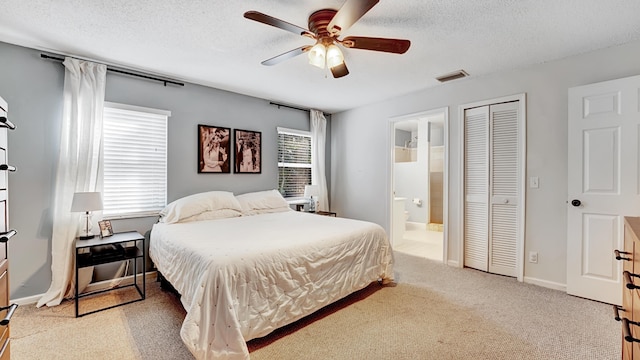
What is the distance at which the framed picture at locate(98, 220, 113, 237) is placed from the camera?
2828 millimetres

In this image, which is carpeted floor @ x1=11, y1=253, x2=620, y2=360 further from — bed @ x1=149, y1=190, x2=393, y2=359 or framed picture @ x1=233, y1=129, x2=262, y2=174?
Answer: framed picture @ x1=233, y1=129, x2=262, y2=174

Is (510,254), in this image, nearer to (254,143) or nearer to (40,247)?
(254,143)

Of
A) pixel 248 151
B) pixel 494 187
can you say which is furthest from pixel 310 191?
pixel 494 187

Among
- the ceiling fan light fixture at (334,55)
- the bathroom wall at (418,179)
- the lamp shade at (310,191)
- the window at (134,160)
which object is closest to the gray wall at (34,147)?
the window at (134,160)

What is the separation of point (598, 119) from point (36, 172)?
5.26 metres

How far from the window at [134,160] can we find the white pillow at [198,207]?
32 centimetres

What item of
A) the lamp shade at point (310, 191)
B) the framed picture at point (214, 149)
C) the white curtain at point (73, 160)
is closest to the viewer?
the white curtain at point (73, 160)

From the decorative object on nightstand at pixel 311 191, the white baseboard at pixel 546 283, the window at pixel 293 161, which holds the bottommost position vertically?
the white baseboard at pixel 546 283

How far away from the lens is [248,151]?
4176 millimetres

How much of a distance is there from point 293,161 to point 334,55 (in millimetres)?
2763

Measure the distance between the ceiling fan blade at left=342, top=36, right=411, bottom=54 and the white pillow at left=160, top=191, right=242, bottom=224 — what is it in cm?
230

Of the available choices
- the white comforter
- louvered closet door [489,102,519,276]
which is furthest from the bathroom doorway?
the white comforter

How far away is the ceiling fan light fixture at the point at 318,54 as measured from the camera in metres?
2.19

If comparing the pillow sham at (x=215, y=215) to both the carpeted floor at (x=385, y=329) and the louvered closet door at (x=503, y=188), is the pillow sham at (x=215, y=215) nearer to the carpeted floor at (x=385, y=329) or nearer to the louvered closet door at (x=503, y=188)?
the carpeted floor at (x=385, y=329)
